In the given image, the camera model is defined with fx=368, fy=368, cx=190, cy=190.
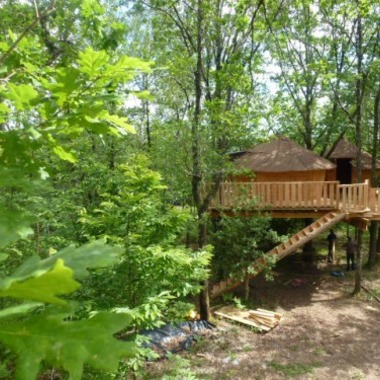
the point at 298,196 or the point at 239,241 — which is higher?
the point at 298,196

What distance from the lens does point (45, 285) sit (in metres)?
0.55

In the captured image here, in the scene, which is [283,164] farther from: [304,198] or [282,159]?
[304,198]

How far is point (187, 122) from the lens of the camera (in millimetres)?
9094

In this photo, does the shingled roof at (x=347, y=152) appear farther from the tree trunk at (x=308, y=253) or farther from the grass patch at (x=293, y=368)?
the grass patch at (x=293, y=368)

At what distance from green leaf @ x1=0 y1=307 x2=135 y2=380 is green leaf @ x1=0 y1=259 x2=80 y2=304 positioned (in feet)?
0.39

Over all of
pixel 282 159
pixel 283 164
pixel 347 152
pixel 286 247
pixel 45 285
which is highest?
pixel 347 152

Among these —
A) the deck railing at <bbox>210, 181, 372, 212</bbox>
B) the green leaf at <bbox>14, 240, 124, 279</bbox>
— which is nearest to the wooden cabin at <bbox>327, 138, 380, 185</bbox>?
the deck railing at <bbox>210, 181, 372, 212</bbox>

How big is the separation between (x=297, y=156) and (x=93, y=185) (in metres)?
9.63

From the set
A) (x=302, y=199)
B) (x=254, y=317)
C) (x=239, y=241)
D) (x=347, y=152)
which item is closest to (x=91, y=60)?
(x=254, y=317)

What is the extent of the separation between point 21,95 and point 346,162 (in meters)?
20.5

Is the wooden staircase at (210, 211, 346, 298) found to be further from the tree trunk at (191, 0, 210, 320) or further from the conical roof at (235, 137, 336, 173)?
the conical roof at (235, 137, 336, 173)

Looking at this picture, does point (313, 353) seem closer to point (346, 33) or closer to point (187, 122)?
point (187, 122)

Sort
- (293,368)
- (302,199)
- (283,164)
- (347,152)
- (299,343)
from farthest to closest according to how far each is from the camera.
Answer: (347,152) < (283,164) < (302,199) < (299,343) < (293,368)

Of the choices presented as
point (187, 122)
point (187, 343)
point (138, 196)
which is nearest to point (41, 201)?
point (138, 196)
